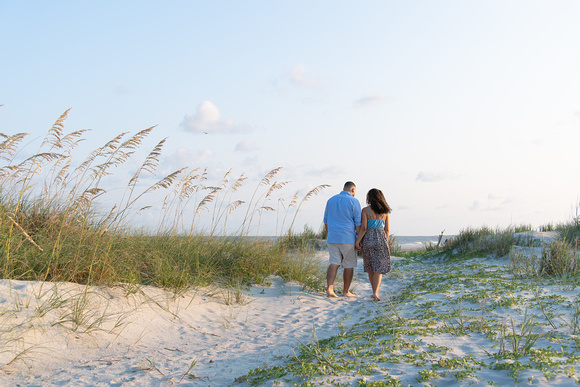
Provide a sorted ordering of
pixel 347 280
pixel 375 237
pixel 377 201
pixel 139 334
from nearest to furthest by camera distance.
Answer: pixel 139 334 < pixel 377 201 < pixel 375 237 < pixel 347 280

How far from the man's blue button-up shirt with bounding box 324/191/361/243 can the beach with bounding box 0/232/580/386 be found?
131cm

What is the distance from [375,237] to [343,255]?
27.0 inches

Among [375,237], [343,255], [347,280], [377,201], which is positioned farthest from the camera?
[347,280]

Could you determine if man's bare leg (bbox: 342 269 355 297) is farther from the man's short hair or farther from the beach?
the man's short hair

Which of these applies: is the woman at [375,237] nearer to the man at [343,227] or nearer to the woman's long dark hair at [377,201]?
the woman's long dark hair at [377,201]

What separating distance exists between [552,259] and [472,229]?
699 cm

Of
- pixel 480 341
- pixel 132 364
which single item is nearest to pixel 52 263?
pixel 132 364

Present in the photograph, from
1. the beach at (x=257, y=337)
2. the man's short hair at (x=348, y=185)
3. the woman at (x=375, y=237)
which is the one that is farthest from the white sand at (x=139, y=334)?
the man's short hair at (x=348, y=185)

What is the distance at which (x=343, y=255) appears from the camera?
7.88 metres

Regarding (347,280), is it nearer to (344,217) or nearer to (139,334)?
(344,217)

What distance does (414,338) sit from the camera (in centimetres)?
440

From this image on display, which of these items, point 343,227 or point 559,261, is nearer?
point 343,227

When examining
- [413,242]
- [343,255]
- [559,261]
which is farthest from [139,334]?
[413,242]

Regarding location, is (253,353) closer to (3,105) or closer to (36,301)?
(36,301)
